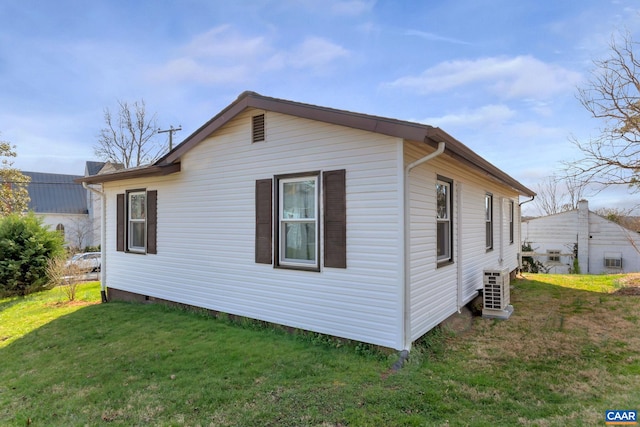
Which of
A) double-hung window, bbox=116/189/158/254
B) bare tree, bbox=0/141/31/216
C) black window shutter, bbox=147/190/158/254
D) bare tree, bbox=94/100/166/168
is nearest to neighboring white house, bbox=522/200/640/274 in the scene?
black window shutter, bbox=147/190/158/254

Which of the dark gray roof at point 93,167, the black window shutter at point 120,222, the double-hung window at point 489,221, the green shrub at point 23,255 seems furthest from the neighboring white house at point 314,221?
the dark gray roof at point 93,167

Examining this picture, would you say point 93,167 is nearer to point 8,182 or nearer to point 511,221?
point 8,182

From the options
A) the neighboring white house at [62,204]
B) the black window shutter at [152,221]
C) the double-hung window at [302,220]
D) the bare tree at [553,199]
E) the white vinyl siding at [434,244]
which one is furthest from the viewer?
the bare tree at [553,199]

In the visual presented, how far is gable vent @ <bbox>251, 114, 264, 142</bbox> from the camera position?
532 cm

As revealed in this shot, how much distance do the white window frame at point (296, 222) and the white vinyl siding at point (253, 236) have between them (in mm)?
126

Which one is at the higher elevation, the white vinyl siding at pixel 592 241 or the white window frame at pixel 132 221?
the white window frame at pixel 132 221

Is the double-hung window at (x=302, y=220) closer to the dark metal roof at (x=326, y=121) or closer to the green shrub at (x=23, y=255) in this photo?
the dark metal roof at (x=326, y=121)

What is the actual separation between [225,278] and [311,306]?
1852 mm

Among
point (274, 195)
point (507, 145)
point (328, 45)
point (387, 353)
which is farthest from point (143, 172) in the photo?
point (507, 145)

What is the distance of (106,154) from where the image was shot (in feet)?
86.7

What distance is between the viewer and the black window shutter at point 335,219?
14.5 feet

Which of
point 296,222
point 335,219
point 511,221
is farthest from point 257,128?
point 511,221

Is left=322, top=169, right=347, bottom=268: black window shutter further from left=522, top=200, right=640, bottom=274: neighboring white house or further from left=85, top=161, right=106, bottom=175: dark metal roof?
left=85, top=161, right=106, bottom=175: dark metal roof

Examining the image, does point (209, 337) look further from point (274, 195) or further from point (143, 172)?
point (143, 172)
